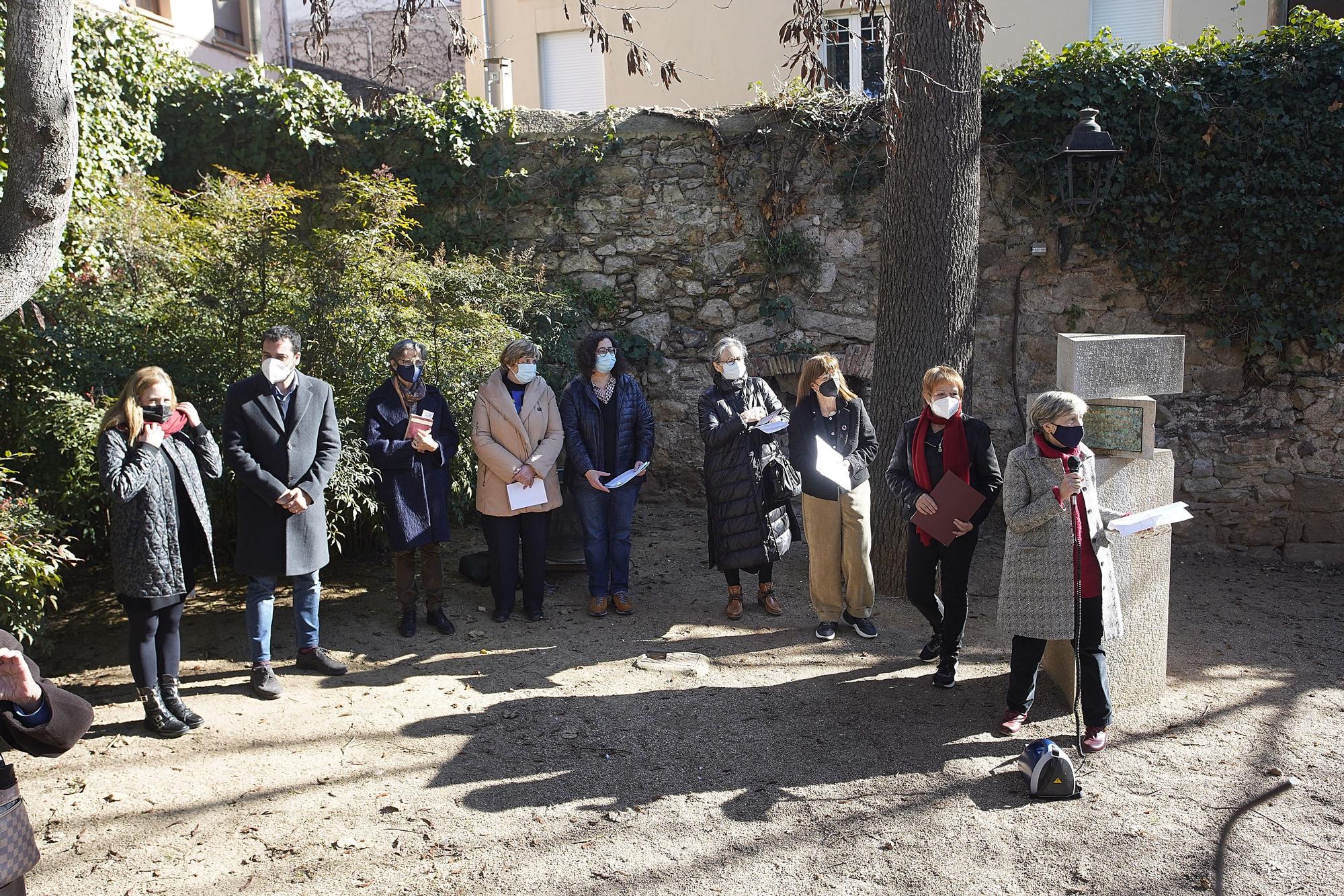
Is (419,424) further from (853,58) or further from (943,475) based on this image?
(853,58)

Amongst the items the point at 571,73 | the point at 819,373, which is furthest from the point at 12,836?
the point at 571,73

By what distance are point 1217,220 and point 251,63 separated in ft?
27.3

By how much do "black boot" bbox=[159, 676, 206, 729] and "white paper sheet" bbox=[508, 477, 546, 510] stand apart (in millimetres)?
2031

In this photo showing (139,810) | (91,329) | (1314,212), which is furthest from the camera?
(1314,212)

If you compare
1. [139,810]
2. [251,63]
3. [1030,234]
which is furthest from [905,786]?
[251,63]

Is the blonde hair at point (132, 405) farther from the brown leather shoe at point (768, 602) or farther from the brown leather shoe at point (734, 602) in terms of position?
the brown leather shoe at point (768, 602)

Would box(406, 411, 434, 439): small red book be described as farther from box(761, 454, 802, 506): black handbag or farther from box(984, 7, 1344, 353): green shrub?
box(984, 7, 1344, 353): green shrub

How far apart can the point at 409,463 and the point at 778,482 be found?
2.14 meters

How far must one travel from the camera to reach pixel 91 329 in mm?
5824

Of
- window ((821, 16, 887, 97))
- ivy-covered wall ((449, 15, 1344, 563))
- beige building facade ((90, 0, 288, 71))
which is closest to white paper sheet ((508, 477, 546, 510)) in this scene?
ivy-covered wall ((449, 15, 1344, 563))

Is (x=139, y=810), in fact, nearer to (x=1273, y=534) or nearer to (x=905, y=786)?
(x=905, y=786)

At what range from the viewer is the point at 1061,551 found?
434 cm

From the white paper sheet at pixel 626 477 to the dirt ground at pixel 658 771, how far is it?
848 mm

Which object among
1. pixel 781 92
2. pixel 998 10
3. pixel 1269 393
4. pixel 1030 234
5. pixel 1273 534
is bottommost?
pixel 1273 534
